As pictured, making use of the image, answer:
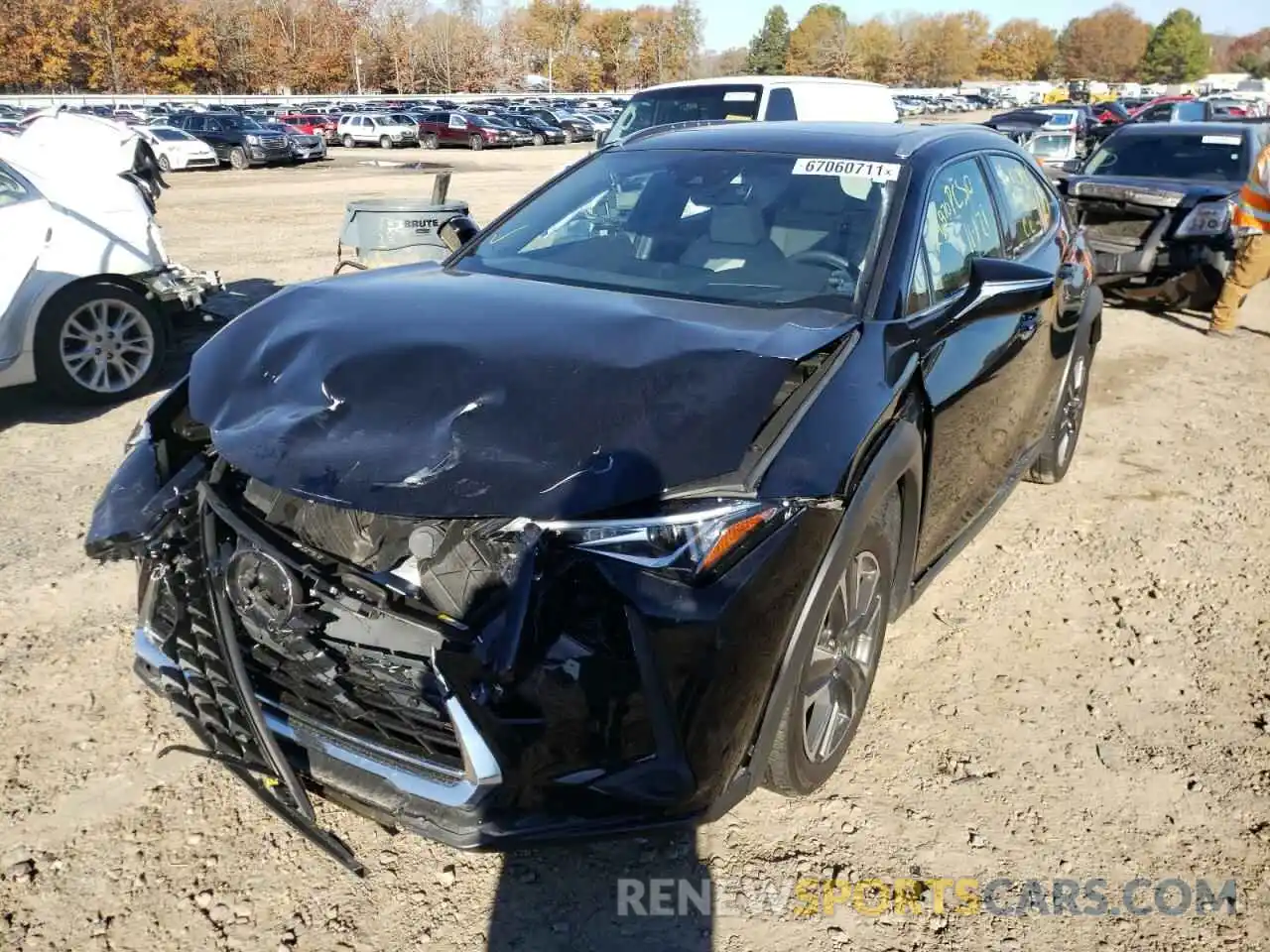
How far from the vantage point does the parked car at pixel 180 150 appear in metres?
28.2

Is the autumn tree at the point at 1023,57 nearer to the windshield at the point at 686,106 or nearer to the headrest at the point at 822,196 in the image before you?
the windshield at the point at 686,106

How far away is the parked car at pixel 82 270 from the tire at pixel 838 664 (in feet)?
16.4

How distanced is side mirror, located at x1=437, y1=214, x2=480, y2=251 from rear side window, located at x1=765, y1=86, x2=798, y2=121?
7.17 meters

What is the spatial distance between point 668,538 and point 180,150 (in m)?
30.9

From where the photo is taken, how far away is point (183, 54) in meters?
69.8

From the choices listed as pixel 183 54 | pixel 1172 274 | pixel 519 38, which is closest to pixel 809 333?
pixel 1172 274

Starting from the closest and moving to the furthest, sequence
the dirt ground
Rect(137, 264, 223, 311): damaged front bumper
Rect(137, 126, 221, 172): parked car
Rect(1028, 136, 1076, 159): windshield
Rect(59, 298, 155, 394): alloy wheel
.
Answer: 1. the dirt ground
2. Rect(59, 298, 155, 394): alloy wheel
3. Rect(137, 264, 223, 311): damaged front bumper
4. Rect(1028, 136, 1076, 159): windshield
5. Rect(137, 126, 221, 172): parked car

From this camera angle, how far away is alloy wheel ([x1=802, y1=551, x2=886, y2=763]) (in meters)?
2.64

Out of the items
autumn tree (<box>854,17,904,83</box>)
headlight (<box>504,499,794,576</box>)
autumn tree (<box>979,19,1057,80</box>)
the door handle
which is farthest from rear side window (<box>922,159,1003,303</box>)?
autumn tree (<box>979,19,1057,80</box>)

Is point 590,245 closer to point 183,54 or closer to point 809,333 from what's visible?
point 809,333

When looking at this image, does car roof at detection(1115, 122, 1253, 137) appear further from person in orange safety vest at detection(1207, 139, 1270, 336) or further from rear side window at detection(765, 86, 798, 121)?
rear side window at detection(765, 86, 798, 121)

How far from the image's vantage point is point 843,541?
2.46 metres

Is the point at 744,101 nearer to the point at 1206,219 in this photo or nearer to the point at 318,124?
the point at 1206,219
